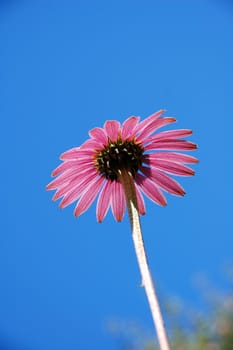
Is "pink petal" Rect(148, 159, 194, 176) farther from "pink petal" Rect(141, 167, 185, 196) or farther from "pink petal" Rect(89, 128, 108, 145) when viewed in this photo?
"pink petal" Rect(89, 128, 108, 145)

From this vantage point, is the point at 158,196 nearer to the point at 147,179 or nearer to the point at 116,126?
the point at 147,179

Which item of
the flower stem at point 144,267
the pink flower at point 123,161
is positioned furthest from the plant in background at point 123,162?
the flower stem at point 144,267

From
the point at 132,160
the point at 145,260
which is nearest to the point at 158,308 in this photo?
the point at 145,260

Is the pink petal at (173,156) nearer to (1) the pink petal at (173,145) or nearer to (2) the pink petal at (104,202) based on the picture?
(1) the pink petal at (173,145)

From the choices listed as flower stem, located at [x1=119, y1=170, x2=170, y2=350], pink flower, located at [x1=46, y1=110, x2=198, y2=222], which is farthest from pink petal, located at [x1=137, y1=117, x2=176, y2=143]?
flower stem, located at [x1=119, y1=170, x2=170, y2=350]

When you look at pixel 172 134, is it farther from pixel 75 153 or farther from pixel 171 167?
pixel 75 153
